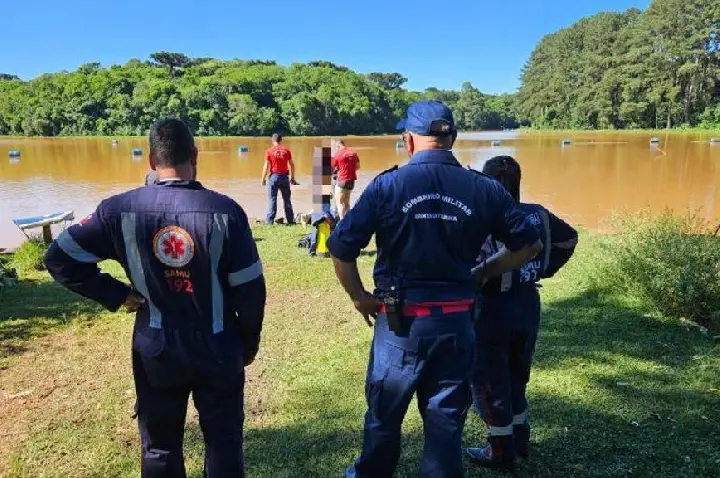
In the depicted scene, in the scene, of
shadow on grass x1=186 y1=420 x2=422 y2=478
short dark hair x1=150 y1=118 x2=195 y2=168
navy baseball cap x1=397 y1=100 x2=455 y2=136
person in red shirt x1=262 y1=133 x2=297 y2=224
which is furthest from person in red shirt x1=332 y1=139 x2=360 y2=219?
short dark hair x1=150 y1=118 x2=195 y2=168

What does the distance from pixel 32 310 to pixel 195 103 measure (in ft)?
274

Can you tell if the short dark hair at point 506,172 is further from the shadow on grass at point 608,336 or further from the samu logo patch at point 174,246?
the shadow on grass at point 608,336

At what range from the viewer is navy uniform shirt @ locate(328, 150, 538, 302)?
7.53 ft

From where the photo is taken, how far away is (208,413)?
2355 mm

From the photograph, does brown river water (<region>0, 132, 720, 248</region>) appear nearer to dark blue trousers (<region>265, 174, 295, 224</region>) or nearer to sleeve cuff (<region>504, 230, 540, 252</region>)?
dark blue trousers (<region>265, 174, 295, 224</region>)

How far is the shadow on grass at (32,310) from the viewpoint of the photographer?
206 inches

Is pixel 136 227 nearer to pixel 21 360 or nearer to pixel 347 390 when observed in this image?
pixel 347 390

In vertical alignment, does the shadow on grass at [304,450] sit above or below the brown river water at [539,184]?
below

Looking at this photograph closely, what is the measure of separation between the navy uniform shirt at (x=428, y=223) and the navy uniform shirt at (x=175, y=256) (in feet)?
1.44

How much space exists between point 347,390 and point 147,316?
2.18 metres

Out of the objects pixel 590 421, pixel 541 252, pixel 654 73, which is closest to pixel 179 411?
pixel 541 252

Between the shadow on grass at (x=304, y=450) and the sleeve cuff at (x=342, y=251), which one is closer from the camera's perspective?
the sleeve cuff at (x=342, y=251)

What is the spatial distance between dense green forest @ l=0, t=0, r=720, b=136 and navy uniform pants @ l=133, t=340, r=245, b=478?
236 feet

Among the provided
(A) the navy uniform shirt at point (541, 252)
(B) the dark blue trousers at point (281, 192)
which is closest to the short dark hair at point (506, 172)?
(A) the navy uniform shirt at point (541, 252)
